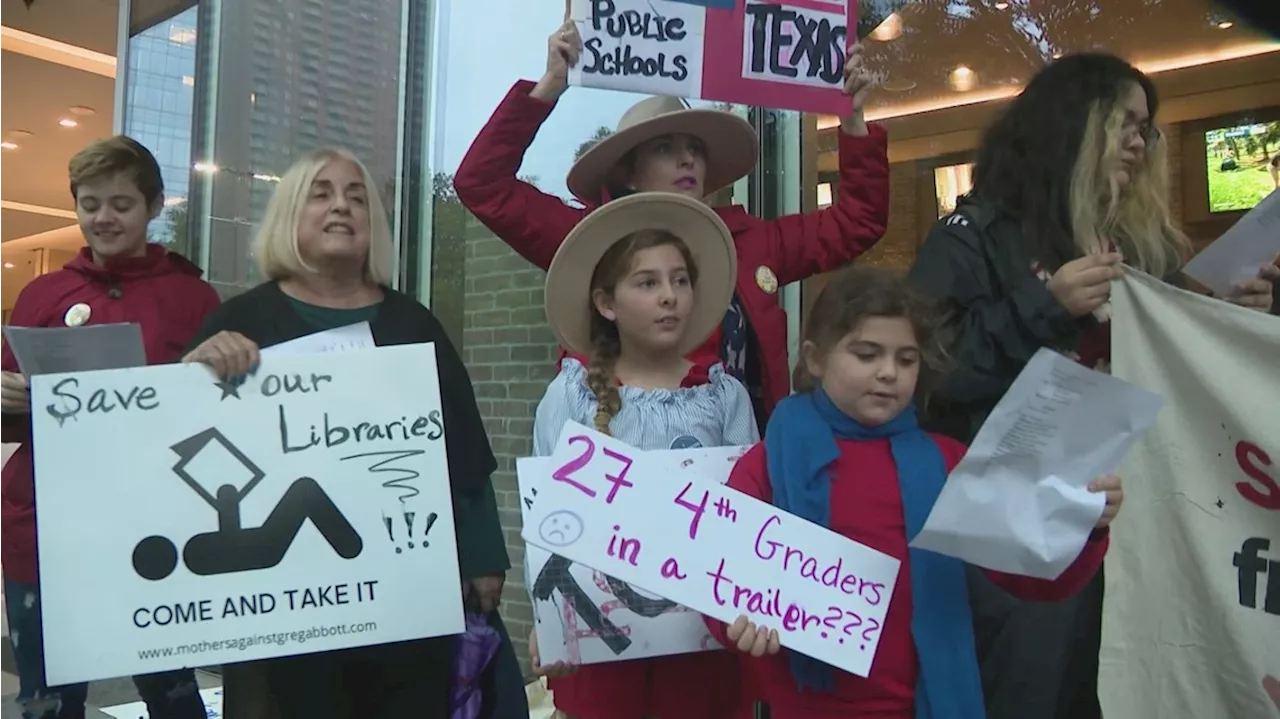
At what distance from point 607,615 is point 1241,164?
9.62 feet

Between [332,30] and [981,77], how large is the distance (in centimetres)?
307

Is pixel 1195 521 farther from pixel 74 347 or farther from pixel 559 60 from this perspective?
pixel 74 347

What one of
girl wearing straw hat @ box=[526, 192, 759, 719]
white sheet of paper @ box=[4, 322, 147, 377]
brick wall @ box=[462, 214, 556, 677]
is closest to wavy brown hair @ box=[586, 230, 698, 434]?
girl wearing straw hat @ box=[526, 192, 759, 719]

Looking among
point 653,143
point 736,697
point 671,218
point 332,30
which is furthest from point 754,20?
point 332,30

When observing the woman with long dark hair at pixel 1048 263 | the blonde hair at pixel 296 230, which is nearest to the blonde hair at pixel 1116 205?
the woman with long dark hair at pixel 1048 263

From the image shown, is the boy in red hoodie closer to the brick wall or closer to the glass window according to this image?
the brick wall

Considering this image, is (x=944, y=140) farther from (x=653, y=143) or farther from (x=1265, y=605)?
(x=1265, y=605)

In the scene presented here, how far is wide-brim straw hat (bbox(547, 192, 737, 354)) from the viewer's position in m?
2.29

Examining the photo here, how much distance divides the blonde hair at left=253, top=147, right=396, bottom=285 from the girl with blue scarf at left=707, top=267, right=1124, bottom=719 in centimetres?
93

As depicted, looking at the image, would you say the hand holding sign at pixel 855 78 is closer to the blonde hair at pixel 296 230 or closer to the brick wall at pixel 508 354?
the blonde hair at pixel 296 230

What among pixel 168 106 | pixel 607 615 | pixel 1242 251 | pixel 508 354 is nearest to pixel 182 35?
pixel 168 106

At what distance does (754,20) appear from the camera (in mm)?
2510

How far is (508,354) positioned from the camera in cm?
450

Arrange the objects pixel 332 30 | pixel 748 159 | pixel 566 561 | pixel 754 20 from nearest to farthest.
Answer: pixel 566 561 → pixel 754 20 → pixel 748 159 → pixel 332 30
